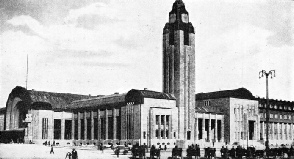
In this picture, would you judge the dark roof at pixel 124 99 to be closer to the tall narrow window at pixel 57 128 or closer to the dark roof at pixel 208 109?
the tall narrow window at pixel 57 128

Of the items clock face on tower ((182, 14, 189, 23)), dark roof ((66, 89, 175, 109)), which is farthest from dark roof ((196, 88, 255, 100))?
clock face on tower ((182, 14, 189, 23))

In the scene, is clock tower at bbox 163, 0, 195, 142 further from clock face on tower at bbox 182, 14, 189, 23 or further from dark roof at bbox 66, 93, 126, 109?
dark roof at bbox 66, 93, 126, 109

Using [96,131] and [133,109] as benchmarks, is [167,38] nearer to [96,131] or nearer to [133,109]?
[133,109]

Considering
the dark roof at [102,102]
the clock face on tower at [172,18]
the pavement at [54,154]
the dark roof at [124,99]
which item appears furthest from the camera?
the dark roof at [102,102]

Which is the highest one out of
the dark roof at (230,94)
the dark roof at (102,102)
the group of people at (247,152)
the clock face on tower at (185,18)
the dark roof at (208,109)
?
the clock face on tower at (185,18)

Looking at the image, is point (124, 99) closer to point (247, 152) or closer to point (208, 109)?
point (208, 109)

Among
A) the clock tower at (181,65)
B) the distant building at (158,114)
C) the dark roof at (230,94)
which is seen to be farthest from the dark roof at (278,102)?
the clock tower at (181,65)
